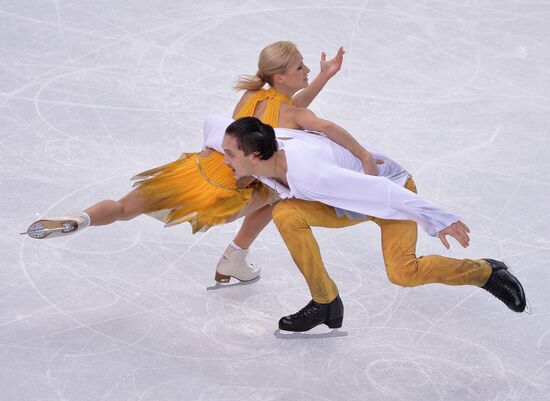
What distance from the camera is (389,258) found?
172 inches

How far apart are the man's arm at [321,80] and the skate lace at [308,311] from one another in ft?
3.04

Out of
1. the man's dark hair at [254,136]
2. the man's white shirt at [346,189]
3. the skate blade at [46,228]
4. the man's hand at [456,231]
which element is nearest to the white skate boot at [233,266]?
the man's white shirt at [346,189]

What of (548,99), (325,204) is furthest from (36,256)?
(548,99)

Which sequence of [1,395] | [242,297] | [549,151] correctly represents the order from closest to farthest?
[1,395]
[242,297]
[549,151]

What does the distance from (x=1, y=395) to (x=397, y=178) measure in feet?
5.96

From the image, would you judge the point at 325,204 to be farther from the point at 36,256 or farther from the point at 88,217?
the point at 36,256

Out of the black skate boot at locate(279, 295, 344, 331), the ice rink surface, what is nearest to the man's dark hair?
the black skate boot at locate(279, 295, 344, 331)

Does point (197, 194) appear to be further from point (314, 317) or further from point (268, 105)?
point (314, 317)

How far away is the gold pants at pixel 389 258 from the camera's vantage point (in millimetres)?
4332

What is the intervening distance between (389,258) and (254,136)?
0.72 meters

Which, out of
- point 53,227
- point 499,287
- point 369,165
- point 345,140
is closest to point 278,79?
point 345,140

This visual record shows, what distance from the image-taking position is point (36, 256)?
491 centimetres

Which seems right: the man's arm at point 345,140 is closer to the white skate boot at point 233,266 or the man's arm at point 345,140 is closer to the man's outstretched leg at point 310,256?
the man's outstretched leg at point 310,256

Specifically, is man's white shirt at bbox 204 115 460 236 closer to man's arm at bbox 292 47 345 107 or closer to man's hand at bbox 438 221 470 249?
man's hand at bbox 438 221 470 249
